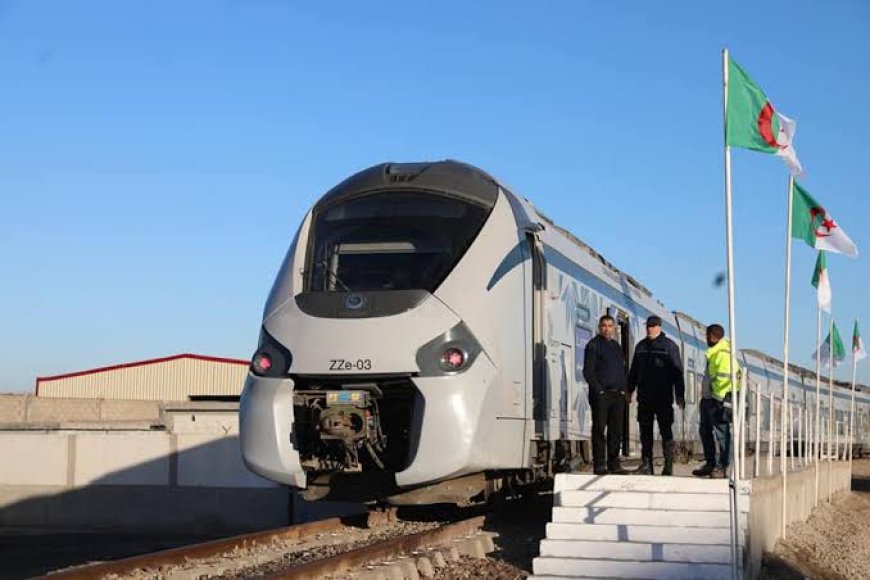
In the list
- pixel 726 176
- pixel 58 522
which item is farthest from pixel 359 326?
pixel 58 522

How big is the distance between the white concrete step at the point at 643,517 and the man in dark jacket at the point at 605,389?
190 cm

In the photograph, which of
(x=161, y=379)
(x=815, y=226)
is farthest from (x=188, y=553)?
(x=161, y=379)

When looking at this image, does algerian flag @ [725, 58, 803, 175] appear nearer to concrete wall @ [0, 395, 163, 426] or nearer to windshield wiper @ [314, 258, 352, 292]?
windshield wiper @ [314, 258, 352, 292]

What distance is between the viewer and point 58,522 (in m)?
23.9

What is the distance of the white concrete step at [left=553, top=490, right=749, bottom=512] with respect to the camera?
10.3m

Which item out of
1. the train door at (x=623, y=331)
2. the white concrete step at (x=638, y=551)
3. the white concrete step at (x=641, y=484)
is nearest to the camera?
the white concrete step at (x=638, y=551)

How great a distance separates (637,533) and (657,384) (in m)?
2.97

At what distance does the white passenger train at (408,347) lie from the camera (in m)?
10.8

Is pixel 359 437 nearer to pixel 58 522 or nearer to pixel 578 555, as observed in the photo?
pixel 578 555

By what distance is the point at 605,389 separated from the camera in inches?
490

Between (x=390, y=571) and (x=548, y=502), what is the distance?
679 cm

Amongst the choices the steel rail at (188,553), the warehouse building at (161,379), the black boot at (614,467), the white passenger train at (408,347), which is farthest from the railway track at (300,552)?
the warehouse building at (161,379)

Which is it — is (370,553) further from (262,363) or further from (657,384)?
(657,384)

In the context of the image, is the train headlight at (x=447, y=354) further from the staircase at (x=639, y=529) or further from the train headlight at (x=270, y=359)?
the staircase at (x=639, y=529)
